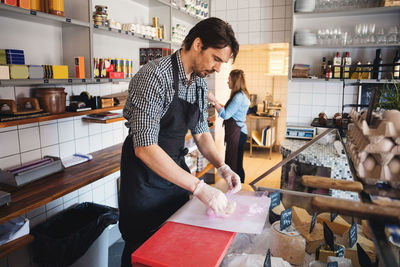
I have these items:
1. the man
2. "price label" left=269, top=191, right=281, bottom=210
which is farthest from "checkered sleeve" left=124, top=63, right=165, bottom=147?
"price label" left=269, top=191, right=281, bottom=210

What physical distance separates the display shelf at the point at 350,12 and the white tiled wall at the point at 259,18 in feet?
1.26

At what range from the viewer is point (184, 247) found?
1181 millimetres

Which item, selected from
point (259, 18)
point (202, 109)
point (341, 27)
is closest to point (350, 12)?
point (341, 27)

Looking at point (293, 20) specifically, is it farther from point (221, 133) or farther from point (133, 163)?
point (133, 163)

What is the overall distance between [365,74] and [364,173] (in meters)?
3.65

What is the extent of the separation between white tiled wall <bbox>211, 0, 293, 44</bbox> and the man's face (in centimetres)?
328

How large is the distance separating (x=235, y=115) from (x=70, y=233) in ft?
9.27

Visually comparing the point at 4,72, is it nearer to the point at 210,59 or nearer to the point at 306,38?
the point at 210,59

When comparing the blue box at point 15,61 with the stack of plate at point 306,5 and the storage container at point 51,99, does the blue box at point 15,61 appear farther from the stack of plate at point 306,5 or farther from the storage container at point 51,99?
the stack of plate at point 306,5

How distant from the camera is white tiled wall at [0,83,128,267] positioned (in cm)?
242

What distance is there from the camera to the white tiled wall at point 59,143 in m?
2.42

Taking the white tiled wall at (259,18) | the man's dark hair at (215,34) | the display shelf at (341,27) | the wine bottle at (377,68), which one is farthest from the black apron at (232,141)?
the man's dark hair at (215,34)

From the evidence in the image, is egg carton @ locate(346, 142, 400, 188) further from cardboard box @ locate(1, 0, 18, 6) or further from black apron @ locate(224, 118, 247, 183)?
black apron @ locate(224, 118, 247, 183)

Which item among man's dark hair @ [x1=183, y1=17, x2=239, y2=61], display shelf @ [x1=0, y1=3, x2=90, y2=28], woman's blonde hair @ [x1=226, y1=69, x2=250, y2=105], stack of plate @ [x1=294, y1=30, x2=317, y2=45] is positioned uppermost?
stack of plate @ [x1=294, y1=30, x2=317, y2=45]
